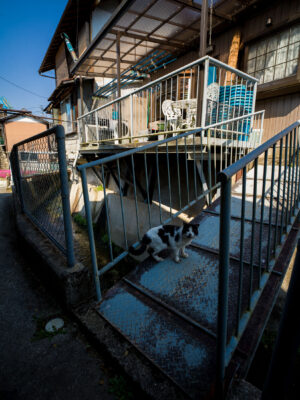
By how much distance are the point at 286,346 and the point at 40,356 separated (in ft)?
5.24

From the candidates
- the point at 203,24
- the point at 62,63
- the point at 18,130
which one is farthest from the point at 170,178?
the point at 18,130

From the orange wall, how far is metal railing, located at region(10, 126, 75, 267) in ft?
76.9

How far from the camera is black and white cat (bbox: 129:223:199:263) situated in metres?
2.22

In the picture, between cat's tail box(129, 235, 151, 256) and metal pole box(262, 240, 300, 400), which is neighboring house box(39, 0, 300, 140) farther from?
metal pole box(262, 240, 300, 400)

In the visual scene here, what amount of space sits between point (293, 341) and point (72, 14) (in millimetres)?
14620

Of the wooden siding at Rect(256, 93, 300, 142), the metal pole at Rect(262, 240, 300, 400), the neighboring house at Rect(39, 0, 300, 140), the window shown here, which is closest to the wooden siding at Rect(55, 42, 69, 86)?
the neighboring house at Rect(39, 0, 300, 140)

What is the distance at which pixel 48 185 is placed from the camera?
2309mm

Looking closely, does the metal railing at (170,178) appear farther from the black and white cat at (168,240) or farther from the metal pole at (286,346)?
the metal pole at (286,346)

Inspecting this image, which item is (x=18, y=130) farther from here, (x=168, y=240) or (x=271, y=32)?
(x=168, y=240)

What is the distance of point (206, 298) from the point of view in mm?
1754

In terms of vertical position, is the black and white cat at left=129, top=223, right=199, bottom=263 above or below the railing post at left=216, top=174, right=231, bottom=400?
below

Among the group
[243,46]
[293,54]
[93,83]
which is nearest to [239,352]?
[293,54]

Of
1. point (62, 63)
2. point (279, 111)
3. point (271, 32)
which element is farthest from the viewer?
point (62, 63)

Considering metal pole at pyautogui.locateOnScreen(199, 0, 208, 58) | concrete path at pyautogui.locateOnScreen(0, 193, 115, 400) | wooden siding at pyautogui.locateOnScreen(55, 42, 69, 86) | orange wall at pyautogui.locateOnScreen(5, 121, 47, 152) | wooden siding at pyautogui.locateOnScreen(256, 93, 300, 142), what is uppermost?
wooden siding at pyautogui.locateOnScreen(55, 42, 69, 86)
